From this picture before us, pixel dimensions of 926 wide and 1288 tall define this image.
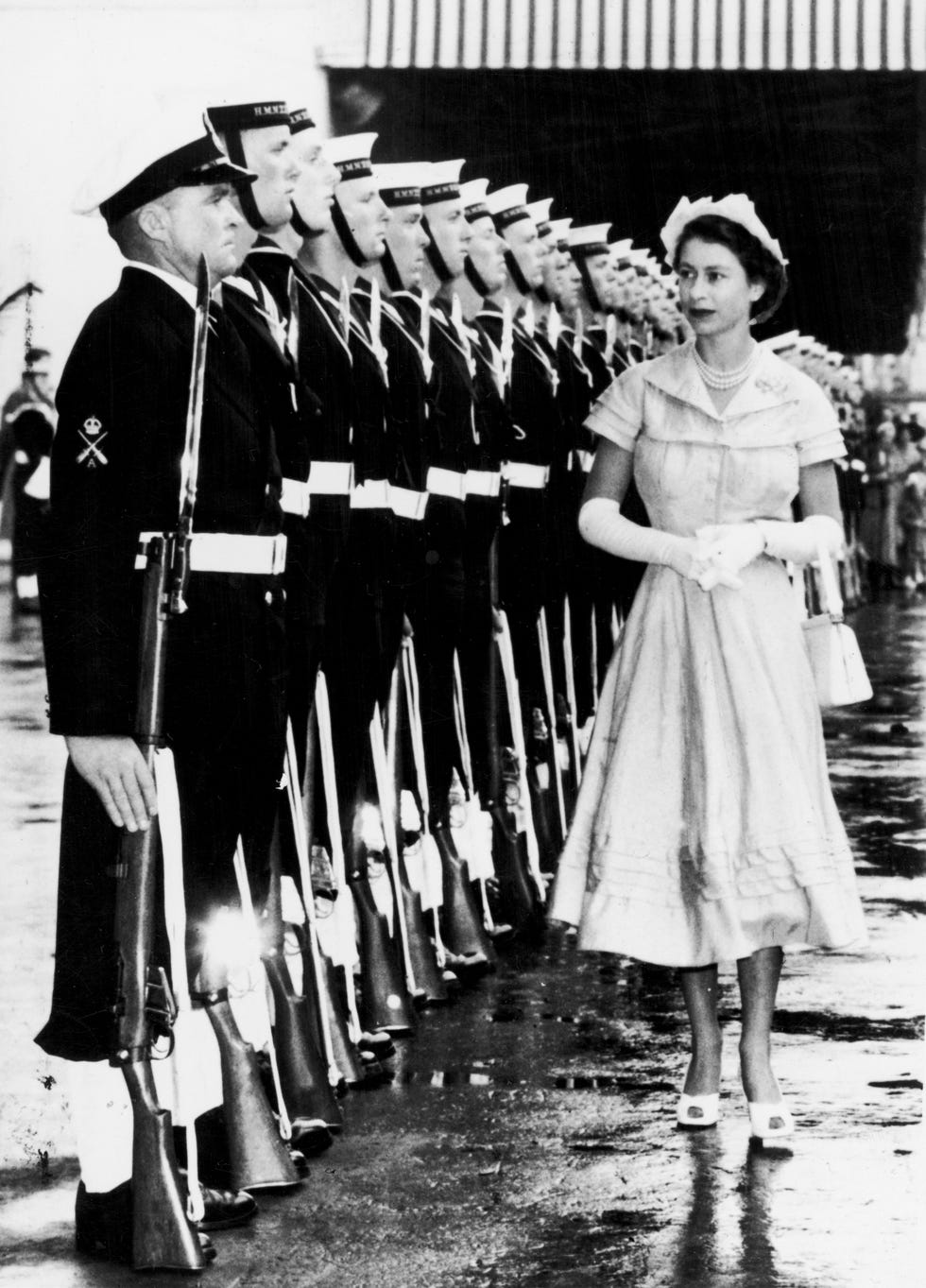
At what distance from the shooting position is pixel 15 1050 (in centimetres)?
→ 557

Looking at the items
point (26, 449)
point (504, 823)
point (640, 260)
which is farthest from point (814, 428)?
point (26, 449)

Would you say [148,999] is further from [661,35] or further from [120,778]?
[661,35]

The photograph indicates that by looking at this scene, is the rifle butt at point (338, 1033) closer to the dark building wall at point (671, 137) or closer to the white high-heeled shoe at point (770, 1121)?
the white high-heeled shoe at point (770, 1121)

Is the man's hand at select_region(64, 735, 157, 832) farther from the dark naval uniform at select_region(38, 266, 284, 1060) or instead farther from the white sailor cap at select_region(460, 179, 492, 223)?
the white sailor cap at select_region(460, 179, 492, 223)

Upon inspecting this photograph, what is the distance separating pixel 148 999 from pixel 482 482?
2992mm

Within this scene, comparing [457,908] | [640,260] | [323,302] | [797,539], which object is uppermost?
[640,260]

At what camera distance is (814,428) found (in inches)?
199

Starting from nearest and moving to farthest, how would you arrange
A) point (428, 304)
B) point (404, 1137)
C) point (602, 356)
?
point (404, 1137)
point (428, 304)
point (602, 356)

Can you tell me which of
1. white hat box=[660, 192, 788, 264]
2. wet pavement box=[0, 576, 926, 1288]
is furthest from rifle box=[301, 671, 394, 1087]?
white hat box=[660, 192, 788, 264]

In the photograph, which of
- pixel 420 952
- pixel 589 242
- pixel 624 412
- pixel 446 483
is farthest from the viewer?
pixel 589 242

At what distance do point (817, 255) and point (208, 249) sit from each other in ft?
33.9

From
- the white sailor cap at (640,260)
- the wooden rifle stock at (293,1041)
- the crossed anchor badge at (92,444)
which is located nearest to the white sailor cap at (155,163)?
the crossed anchor badge at (92,444)

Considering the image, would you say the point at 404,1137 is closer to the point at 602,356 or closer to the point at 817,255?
the point at 602,356

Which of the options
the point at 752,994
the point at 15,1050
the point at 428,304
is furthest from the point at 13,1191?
the point at 428,304
